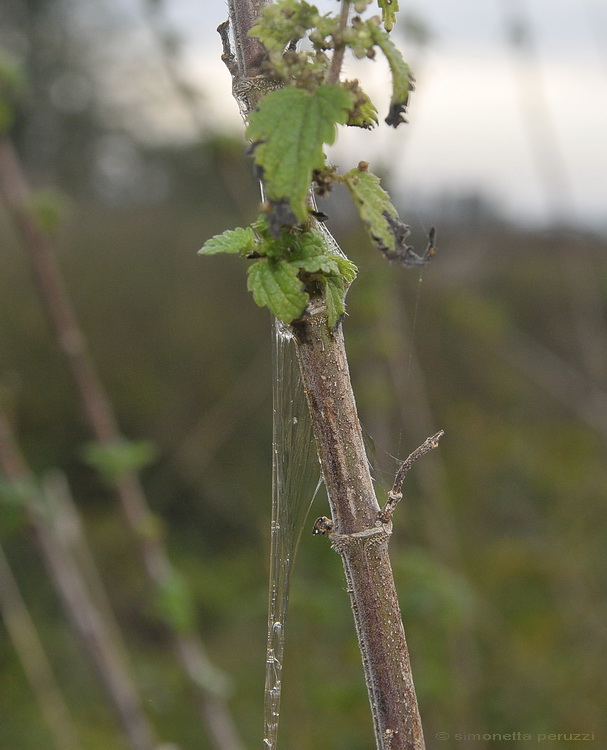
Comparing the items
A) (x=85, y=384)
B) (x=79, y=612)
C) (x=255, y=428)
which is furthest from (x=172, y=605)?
(x=255, y=428)

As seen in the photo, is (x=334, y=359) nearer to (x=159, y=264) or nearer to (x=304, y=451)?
(x=304, y=451)

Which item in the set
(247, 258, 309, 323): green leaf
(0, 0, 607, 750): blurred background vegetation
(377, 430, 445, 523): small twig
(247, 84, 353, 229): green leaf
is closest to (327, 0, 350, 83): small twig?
(247, 84, 353, 229): green leaf

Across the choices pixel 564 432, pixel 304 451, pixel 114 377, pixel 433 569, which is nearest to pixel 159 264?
pixel 114 377

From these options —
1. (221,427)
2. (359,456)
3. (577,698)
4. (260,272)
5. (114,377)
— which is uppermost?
(114,377)

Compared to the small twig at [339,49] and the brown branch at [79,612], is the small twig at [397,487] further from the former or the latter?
the brown branch at [79,612]

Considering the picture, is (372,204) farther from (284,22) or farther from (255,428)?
(255,428)

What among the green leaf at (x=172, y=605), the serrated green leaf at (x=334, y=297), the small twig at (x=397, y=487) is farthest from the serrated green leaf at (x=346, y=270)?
the green leaf at (x=172, y=605)

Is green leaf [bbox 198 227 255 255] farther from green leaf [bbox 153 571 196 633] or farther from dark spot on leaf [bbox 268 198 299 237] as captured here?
green leaf [bbox 153 571 196 633]
